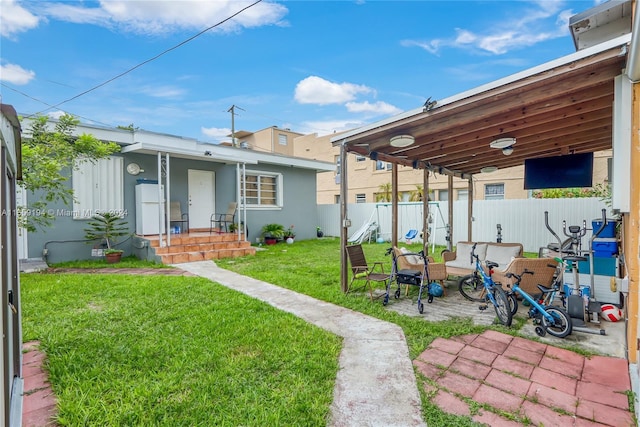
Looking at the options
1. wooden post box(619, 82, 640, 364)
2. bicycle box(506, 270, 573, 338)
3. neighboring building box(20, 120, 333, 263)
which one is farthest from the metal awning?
wooden post box(619, 82, 640, 364)


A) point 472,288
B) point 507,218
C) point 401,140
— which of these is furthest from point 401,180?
point 401,140

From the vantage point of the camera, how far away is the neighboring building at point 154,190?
7.65 meters

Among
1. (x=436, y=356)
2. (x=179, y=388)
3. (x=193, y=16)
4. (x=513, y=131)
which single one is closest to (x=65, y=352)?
(x=179, y=388)

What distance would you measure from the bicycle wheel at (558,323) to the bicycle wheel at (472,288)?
1.18m

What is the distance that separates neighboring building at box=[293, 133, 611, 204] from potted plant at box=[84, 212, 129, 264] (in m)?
6.42

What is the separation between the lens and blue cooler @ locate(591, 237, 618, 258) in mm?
4023

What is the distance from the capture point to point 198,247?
8.28 metres

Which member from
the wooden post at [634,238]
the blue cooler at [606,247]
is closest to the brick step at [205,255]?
the blue cooler at [606,247]

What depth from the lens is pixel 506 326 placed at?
358 cm

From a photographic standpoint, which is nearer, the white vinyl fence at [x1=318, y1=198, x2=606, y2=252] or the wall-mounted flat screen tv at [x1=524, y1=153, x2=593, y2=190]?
the wall-mounted flat screen tv at [x1=524, y1=153, x2=593, y2=190]

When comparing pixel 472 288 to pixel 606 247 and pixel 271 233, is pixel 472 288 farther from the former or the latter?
pixel 271 233

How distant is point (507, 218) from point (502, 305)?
7220 mm

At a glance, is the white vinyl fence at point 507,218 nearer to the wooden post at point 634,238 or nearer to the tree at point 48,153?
the wooden post at point 634,238

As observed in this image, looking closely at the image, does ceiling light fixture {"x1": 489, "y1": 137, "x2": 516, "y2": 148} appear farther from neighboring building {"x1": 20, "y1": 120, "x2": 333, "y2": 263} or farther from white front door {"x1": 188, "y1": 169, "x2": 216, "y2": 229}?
white front door {"x1": 188, "y1": 169, "x2": 216, "y2": 229}
